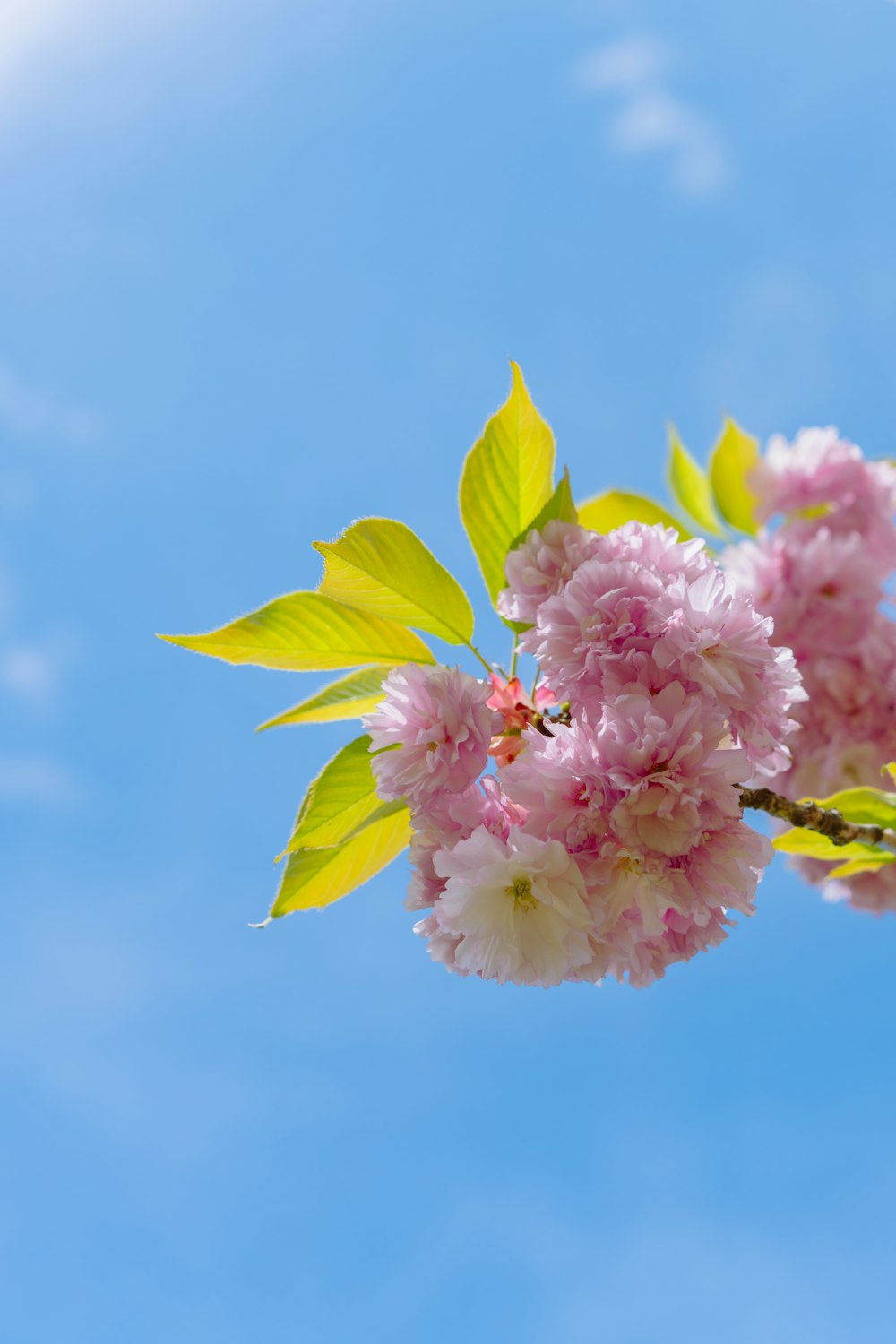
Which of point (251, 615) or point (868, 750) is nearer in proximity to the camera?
point (251, 615)

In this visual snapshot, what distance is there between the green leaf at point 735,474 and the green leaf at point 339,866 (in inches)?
65.2

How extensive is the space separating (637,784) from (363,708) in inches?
20.3

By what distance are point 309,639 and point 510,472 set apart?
0.32 meters

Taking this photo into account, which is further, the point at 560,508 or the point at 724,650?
the point at 560,508

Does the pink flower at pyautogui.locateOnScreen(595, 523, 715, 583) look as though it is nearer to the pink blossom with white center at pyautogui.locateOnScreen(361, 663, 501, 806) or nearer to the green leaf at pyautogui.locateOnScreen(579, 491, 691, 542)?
the pink blossom with white center at pyautogui.locateOnScreen(361, 663, 501, 806)

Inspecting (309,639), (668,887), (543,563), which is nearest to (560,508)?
(543,563)

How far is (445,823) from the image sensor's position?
1102 millimetres

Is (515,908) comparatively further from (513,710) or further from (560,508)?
(560,508)

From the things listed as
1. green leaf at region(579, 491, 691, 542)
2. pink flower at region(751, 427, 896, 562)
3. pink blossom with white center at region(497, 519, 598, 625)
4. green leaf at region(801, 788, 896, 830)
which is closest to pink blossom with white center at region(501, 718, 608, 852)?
pink blossom with white center at region(497, 519, 598, 625)

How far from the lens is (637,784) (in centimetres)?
100

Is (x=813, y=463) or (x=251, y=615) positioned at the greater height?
(x=813, y=463)

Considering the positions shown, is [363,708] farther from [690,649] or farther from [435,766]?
[690,649]

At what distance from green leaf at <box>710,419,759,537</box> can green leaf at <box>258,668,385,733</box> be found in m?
1.56

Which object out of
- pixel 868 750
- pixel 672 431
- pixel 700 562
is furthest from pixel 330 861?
pixel 672 431
